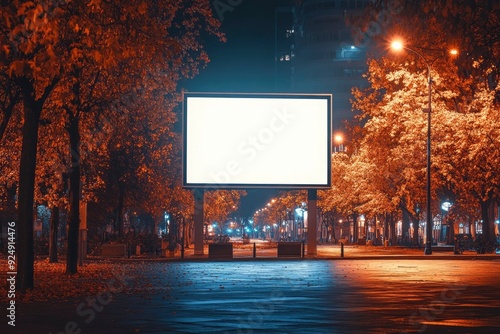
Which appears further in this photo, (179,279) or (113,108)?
(113,108)

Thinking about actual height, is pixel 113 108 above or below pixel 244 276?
above

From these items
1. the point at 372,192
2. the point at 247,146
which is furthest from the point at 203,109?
the point at 372,192

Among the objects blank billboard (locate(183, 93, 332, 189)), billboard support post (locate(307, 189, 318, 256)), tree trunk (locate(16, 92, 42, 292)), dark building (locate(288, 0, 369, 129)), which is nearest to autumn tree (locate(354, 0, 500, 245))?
blank billboard (locate(183, 93, 332, 189))

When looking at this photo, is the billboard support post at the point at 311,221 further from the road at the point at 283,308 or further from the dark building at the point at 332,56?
the dark building at the point at 332,56

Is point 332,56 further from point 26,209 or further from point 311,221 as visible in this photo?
point 26,209

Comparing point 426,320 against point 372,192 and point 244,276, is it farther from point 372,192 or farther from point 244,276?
point 372,192

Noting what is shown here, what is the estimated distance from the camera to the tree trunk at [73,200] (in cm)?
3391

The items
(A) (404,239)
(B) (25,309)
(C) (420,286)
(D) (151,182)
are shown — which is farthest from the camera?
(A) (404,239)

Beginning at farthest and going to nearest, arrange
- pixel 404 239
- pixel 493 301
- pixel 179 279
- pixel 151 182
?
pixel 404 239 < pixel 151 182 < pixel 179 279 < pixel 493 301

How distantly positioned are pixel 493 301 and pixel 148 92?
17207 millimetres

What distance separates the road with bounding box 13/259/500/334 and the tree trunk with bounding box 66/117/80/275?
523 cm

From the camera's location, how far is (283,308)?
1914 cm

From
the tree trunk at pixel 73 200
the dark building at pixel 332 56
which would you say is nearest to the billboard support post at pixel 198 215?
the tree trunk at pixel 73 200

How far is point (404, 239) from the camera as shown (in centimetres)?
8612
